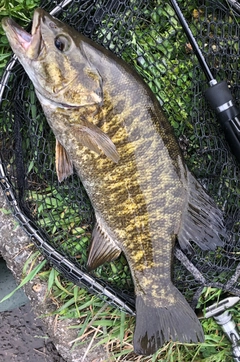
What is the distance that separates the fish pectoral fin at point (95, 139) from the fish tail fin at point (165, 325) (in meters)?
0.87

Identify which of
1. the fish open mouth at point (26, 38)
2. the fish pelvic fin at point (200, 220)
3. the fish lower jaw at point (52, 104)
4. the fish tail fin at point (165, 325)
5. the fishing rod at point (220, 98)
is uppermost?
the fish open mouth at point (26, 38)

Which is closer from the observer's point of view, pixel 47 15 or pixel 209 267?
pixel 47 15

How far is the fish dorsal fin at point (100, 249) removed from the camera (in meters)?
2.47

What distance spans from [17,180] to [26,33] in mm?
860

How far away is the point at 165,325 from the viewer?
245cm

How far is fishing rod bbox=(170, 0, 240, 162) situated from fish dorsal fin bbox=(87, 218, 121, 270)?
0.92 metres

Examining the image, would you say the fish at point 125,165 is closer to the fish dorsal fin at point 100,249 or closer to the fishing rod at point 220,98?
the fish dorsal fin at point 100,249

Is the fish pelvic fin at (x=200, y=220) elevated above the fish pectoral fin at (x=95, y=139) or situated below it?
below

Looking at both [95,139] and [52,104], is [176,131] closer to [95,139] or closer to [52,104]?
[95,139]

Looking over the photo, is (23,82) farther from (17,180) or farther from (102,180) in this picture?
(102,180)

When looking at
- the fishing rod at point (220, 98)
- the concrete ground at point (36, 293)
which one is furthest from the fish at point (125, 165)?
the concrete ground at point (36, 293)

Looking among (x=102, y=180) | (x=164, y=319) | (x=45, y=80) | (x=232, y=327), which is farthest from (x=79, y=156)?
(x=232, y=327)

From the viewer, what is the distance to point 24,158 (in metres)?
2.62

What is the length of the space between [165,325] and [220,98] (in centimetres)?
133
